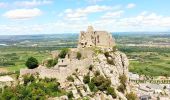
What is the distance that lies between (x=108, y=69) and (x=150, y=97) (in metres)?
40.1

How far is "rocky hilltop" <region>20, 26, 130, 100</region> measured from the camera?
49594 mm

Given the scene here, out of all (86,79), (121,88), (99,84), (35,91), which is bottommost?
(121,88)

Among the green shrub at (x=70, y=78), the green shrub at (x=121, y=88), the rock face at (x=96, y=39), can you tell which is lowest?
the green shrub at (x=121, y=88)

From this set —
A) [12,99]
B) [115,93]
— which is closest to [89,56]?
[115,93]

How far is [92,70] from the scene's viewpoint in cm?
5178

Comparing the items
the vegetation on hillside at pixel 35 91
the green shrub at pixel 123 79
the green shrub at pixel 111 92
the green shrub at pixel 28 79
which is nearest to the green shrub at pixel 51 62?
the green shrub at pixel 28 79

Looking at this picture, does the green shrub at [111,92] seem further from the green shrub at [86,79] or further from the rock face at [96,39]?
the rock face at [96,39]

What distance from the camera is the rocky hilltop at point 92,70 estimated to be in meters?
49.6

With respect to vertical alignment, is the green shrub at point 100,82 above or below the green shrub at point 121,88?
above

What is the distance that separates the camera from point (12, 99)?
48.5 m

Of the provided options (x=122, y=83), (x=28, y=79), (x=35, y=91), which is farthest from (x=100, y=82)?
(x=28, y=79)

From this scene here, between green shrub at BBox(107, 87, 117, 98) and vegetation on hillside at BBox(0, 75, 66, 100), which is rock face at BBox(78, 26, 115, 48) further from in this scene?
vegetation on hillside at BBox(0, 75, 66, 100)

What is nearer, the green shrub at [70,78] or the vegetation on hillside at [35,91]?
the vegetation on hillside at [35,91]

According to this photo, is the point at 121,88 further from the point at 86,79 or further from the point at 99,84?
the point at 86,79
